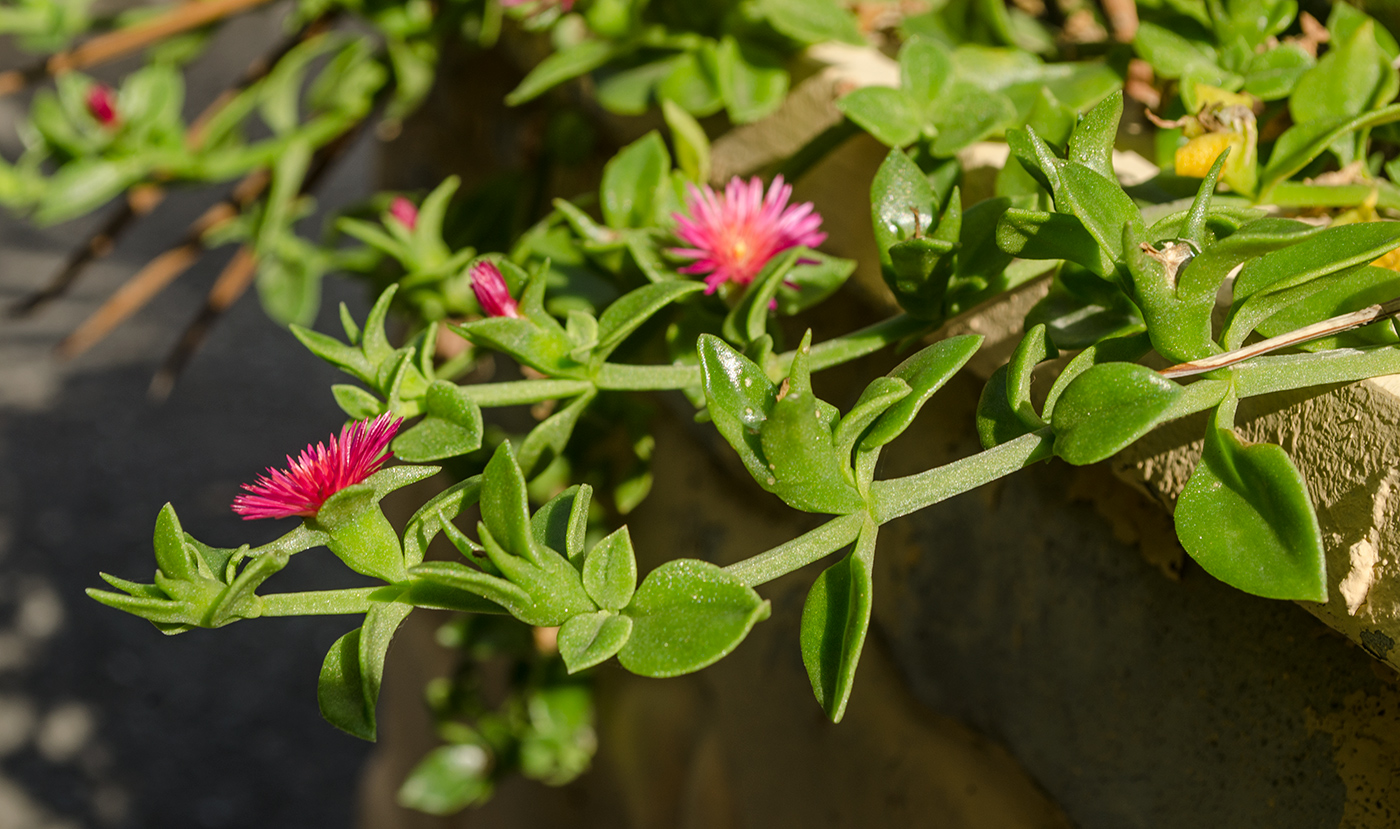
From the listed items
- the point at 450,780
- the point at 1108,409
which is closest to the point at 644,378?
the point at 1108,409

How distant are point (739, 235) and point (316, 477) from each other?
0.47 feet

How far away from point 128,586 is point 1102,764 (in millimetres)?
286

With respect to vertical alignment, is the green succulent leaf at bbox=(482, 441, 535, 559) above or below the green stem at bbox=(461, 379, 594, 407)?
above

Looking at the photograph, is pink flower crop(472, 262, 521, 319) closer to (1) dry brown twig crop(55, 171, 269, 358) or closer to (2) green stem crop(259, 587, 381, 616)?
(2) green stem crop(259, 587, 381, 616)

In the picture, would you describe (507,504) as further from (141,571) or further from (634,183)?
(141,571)

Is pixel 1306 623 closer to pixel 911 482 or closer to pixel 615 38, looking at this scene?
pixel 911 482

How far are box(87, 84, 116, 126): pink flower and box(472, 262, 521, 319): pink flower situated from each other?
42 cm

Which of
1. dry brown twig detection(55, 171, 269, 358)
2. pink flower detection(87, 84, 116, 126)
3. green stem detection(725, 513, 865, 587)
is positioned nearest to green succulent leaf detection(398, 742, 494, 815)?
dry brown twig detection(55, 171, 269, 358)

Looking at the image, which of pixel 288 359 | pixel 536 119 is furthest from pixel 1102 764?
pixel 288 359

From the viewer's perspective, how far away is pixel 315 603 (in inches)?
8.8

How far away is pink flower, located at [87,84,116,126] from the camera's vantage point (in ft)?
1.92

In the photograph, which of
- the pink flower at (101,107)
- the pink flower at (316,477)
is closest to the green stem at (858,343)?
the pink flower at (316,477)

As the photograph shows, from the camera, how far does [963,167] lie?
349 millimetres

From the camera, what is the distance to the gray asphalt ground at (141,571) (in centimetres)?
134
